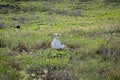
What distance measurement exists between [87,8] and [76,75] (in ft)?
104

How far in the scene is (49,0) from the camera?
154ft

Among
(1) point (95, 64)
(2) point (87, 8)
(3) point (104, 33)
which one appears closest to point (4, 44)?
(1) point (95, 64)

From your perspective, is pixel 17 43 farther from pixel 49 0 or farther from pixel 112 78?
pixel 49 0

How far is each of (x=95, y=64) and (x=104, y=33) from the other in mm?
6105

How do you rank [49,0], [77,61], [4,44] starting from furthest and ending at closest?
1. [49,0]
2. [4,44]
3. [77,61]

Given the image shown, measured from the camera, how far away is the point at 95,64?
8.59 meters

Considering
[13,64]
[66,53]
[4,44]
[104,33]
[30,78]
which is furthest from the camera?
[104,33]

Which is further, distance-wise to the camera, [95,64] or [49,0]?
[49,0]

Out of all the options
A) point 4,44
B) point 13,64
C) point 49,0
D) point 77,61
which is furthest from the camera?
point 49,0

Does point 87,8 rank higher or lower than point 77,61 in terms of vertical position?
lower

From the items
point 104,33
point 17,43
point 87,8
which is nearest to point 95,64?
point 17,43

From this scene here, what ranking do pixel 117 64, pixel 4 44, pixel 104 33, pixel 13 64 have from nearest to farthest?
pixel 13 64 → pixel 117 64 → pixel 4 44 → pixel 104 33

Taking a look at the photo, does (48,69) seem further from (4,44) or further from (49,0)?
(49,0)

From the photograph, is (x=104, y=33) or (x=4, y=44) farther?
(x=104, y=33)
